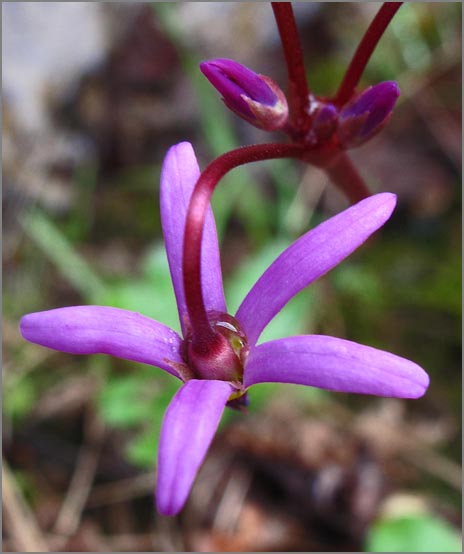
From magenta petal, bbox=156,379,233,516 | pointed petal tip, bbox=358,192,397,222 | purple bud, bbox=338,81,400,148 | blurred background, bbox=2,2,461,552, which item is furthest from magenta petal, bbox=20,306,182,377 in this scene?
blurred background, bbox=2,2,461,552

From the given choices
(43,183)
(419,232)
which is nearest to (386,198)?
(419,232)

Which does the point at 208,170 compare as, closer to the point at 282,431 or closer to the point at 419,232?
the point at 282,431

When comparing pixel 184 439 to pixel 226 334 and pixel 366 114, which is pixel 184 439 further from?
pixel 366 114

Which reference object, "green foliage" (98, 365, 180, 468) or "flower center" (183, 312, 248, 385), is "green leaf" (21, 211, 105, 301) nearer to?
"green foliage" (98, 365, 180, 468)

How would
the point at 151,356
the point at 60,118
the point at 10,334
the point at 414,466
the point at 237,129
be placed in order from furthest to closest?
the point at 60,118 → the point at 237,129 → the point at 10,334 → the point at 414,466 → the point at 151,356

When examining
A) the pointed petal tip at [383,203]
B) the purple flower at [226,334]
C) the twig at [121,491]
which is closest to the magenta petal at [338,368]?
the purple flower at [226,334]

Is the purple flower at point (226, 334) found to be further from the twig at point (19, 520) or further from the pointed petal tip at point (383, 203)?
the twig at point (19, 520)
